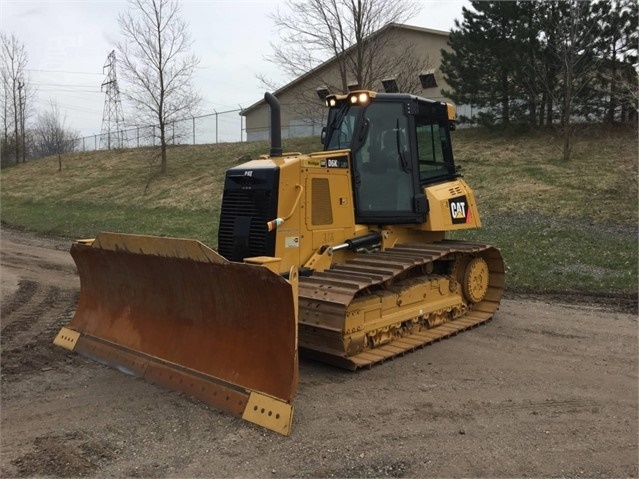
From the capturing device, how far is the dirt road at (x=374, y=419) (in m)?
3.62

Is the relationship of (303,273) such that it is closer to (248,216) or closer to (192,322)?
(248,216)

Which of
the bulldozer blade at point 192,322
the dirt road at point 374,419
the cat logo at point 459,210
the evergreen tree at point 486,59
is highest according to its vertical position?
the evergreen tree at point 486,59

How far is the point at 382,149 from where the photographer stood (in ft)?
21.7

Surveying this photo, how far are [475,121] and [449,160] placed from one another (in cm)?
1771

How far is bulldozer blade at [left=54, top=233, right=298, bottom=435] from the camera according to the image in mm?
4395

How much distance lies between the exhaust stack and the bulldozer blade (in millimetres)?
1820

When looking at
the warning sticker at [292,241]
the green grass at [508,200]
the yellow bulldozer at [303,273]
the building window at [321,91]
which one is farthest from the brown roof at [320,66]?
the warning sticker at [292,241]

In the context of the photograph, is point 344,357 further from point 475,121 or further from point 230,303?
point 475,121

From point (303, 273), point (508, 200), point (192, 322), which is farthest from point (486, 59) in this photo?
point (192, 322)

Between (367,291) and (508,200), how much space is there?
11447 mm

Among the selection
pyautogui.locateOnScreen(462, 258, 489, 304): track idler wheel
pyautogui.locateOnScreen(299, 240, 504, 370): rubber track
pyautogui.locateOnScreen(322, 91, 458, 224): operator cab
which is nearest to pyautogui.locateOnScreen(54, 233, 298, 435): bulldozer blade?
pyautogui.locateOnScreen(299, 240, 504, 370): rubber track

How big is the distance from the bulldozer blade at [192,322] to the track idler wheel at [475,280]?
11.9 ft

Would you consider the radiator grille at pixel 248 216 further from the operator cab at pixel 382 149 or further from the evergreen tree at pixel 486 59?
the evergreen tree at pixel 486 59

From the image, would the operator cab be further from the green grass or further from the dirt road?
the green grass
